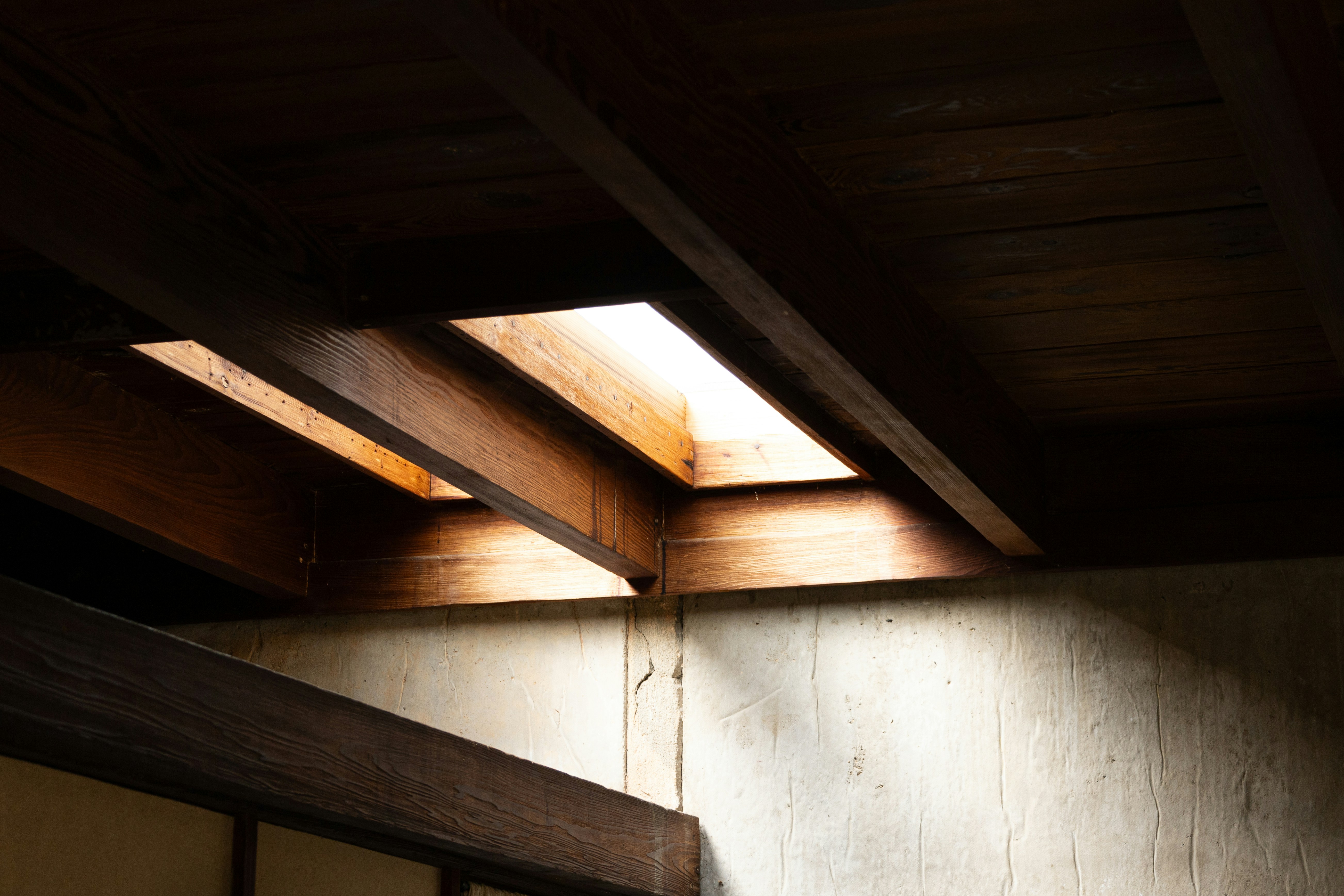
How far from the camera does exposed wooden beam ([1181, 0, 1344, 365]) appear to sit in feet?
4.55

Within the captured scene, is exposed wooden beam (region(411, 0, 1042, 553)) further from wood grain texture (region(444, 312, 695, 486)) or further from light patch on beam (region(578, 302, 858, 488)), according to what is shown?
light patch on beam (region(578, 302, 858, 488))

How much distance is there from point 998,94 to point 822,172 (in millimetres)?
307

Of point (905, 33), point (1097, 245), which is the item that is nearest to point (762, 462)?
point (1097, 245)

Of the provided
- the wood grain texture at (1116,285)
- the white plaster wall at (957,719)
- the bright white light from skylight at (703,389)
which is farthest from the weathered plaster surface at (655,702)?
the wood grain texture at (1116,285)

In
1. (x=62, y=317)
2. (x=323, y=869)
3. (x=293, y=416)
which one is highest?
(x=293, y=416)

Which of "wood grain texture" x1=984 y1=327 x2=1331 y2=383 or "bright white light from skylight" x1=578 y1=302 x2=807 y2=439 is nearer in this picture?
"wood grain texture" x1=984 y1=327 x2=1331 y2=383

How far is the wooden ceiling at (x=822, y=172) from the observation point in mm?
1600

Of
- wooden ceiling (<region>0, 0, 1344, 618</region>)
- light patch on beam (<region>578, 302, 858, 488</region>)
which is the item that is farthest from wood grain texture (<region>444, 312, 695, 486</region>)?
wooden ceiling (<region>0, 0, 1344, 618</region>)

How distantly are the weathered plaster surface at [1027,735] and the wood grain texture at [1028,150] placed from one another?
1.64 m

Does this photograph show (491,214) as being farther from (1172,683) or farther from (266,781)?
(1172,683)

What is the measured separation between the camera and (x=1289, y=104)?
152 cm

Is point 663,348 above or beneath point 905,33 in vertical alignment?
above

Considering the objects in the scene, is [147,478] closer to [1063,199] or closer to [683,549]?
[683,549]

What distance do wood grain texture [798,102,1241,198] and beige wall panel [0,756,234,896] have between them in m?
1.64
